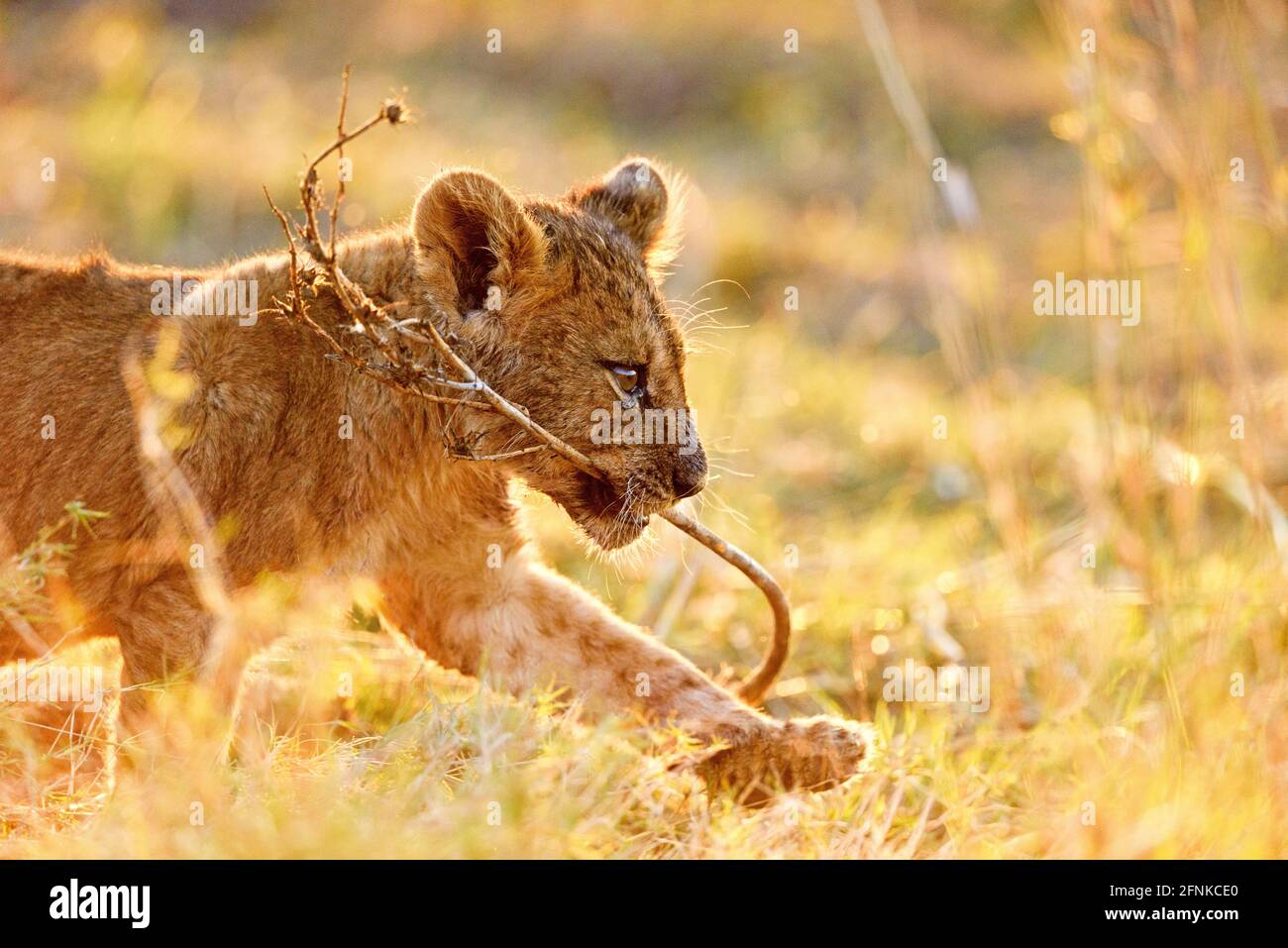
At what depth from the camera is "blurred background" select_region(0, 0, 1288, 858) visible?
141 inches

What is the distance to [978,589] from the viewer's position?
5457 mm

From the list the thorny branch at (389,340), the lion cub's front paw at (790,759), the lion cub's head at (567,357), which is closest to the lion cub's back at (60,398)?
the thorny branch at (389,340)

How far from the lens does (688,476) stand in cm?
388

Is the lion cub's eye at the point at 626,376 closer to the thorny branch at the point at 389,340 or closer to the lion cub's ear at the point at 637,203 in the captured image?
the thorny branch at the point at 389,340

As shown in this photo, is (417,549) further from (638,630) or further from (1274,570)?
(1274,570)

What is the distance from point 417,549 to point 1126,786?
6.15 ft

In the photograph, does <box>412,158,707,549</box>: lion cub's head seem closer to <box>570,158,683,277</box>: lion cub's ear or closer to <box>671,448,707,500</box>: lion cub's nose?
<box>671,448,707,500</box>: lion cub's nose

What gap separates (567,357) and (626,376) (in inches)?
6.6

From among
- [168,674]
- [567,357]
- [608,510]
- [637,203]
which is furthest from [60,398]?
[637,203]

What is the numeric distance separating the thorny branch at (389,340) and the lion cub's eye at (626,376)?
0.73 ft

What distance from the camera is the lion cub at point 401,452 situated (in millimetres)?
3645

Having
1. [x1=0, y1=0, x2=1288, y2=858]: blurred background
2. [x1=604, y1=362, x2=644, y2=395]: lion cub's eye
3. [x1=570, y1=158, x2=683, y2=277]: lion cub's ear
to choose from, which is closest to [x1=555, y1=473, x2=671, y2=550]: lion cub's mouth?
[x1=604, y1=362, x2=644, y2=395]: lion cub's eye

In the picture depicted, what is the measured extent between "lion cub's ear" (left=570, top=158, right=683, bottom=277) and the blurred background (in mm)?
237
